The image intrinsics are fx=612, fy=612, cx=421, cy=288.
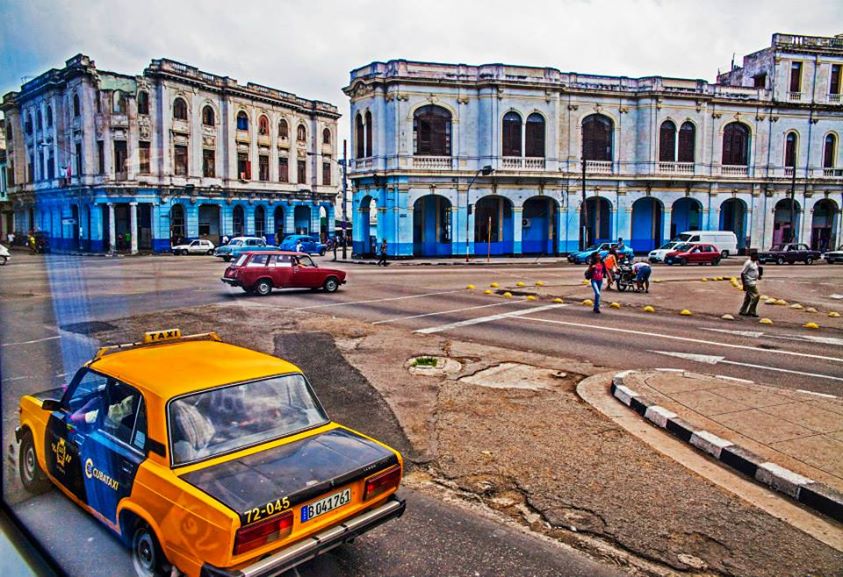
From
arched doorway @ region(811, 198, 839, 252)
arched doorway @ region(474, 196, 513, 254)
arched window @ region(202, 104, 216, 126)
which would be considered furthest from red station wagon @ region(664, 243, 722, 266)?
arched window @ region(202, 104, 216, 126)

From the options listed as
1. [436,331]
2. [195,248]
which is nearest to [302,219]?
[195,248]

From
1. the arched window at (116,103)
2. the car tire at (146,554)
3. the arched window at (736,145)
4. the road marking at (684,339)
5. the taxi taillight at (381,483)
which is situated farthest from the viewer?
the arched window at (736,145)

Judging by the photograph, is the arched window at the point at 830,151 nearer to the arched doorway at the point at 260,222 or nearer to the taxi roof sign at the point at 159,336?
the arched doorway at the point at 260,222

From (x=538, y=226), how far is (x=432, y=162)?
33.5ft

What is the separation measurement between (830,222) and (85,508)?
200 feet

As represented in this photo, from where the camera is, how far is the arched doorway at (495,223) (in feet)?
148

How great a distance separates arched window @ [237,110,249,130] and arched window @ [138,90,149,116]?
11.4 m

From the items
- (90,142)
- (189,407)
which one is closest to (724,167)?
(90,142)

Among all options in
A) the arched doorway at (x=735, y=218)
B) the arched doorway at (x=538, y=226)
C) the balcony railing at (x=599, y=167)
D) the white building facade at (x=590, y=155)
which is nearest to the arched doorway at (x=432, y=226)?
the white building facade at (x=590, y=155)

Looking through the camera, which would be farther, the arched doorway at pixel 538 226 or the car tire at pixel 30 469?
the arched doorway at pixel 538 226

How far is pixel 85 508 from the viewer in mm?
4730

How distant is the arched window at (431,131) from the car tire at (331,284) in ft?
70.8

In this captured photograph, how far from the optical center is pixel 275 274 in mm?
21469

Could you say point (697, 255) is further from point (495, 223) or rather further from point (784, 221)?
point (784, 221)
